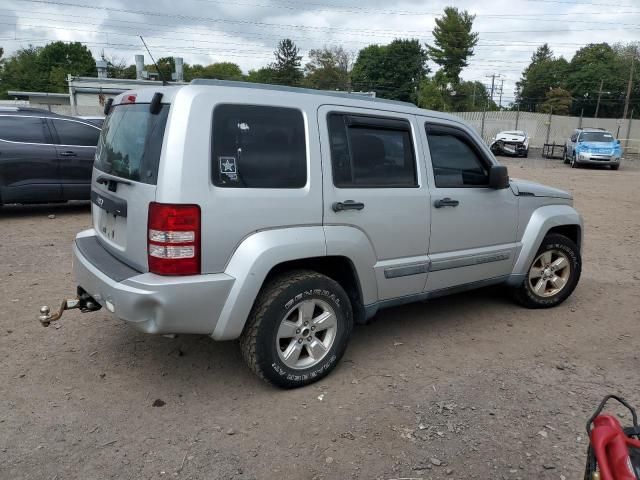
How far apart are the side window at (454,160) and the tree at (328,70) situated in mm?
76070

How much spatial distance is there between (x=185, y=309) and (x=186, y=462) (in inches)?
30.8

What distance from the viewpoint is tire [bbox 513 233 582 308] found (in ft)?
16.0

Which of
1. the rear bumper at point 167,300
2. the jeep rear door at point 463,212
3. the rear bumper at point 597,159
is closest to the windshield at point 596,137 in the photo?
the rear bumper at point 597,159

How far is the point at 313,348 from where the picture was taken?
3402 millimetres

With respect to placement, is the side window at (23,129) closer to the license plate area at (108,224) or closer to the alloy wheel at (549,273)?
the license plate area at (108,224)

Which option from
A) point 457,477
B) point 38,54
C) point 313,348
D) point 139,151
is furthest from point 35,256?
point 38,54

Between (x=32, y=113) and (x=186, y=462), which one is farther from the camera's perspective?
(x=32, y=113)

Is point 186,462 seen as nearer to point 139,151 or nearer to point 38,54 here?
point 139,151

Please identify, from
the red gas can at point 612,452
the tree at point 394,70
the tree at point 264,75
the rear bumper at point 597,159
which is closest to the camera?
the red gas can at point 612,452

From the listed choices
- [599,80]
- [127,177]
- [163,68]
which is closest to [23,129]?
[163,68]

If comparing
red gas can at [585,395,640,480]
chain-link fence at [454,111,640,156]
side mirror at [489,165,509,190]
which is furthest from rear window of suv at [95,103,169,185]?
chain-link fence at [454,111,640,156]

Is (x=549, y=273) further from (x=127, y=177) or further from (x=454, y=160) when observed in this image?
(x=127, y=177)

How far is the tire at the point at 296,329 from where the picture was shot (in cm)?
312

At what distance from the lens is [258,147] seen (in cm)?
308
